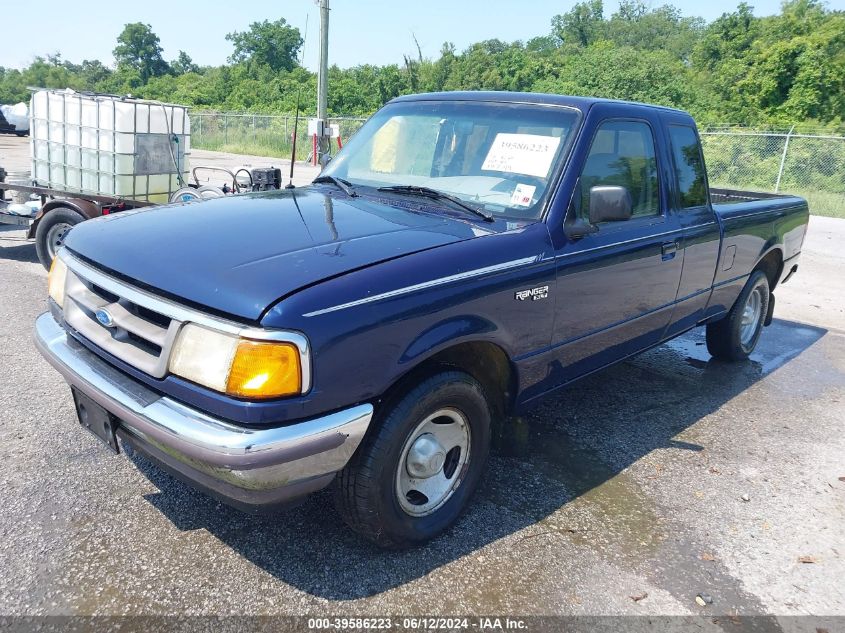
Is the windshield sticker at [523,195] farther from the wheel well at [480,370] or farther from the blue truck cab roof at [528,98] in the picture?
the wheel well at [480,370]

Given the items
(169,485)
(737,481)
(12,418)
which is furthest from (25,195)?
(737,481)

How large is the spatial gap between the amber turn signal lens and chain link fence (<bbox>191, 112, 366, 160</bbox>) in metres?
26.8

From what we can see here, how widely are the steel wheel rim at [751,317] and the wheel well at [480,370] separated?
337 cm

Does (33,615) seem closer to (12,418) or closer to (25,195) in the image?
(12,418)

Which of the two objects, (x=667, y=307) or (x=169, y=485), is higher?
(x=667, y=307)

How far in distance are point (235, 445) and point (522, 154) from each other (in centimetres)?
213

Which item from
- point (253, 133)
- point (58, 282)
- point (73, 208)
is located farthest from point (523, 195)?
point (253, 133)

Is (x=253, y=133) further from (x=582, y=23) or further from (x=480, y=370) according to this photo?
(x=582, y=23)

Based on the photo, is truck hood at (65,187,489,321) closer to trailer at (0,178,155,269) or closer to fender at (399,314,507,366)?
fender at (399,314,507,366)

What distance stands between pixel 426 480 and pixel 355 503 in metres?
0.43

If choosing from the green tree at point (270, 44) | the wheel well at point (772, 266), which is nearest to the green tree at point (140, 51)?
the green tree at point (270, 44)

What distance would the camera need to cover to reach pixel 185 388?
233cm

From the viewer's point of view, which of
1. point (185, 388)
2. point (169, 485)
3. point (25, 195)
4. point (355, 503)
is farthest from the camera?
point (25, 195)

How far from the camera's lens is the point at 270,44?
47.5 metres
